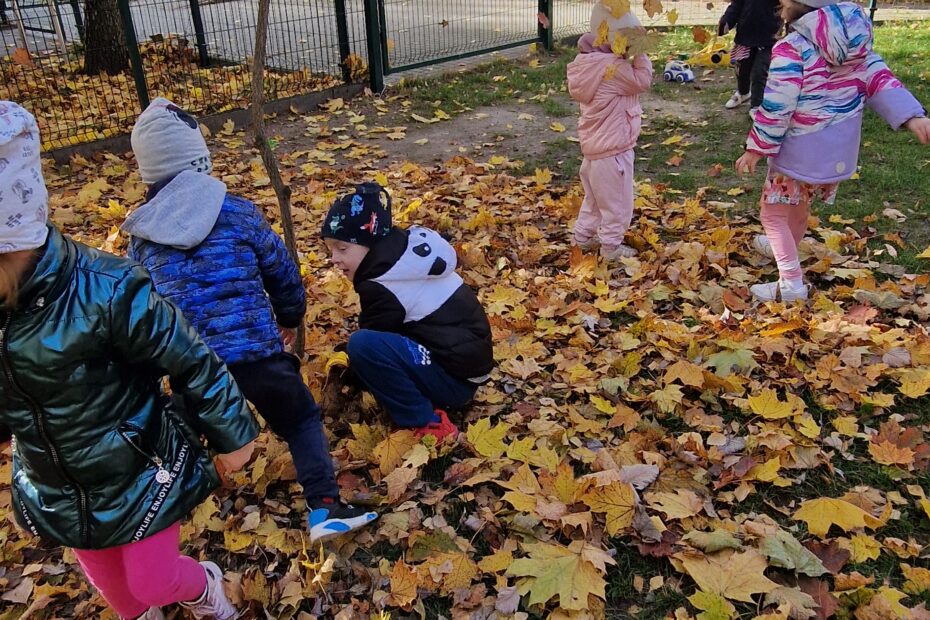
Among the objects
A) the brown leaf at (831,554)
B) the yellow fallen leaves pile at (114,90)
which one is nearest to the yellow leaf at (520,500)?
the brown leaf at (831,554)

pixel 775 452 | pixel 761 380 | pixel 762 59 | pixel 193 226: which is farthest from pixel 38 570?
pixel 762 59

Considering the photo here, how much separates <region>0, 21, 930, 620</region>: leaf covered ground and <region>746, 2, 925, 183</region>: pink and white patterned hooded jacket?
70 centimetres

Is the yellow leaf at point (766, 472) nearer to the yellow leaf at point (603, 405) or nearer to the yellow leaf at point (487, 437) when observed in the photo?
the yellow leaf at point (603, 405)

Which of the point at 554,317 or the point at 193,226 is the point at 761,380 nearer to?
the point at 554,317

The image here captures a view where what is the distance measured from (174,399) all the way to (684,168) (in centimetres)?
456

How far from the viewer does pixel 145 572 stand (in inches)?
73.2

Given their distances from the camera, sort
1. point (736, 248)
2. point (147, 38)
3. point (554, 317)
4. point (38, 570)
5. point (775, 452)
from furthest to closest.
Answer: point (147, 38)
point (736, 248)
point (554, 317)
point (775, 452)
point (38, 570)

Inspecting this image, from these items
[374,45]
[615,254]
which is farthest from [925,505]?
[374,45]

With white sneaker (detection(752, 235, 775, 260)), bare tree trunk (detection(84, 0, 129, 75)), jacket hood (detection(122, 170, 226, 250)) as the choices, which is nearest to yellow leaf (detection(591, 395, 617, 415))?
jacket hood (detection(122, 170, 226, 250))

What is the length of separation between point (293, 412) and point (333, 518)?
360 millimetres

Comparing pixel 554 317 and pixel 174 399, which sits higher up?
pixel 174 399

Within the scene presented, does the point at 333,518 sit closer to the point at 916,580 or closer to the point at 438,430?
the point at 438,430

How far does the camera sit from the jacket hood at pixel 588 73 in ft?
13.2

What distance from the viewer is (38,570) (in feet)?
7.99
